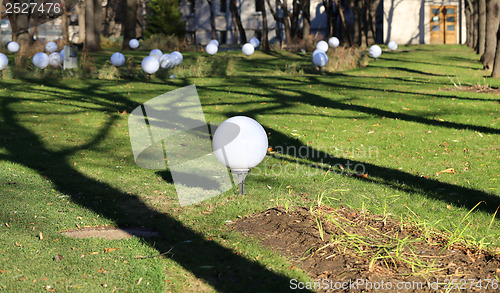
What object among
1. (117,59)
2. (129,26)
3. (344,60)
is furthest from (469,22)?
(117,59)

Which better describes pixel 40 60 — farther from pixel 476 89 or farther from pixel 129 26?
pixel 476 89

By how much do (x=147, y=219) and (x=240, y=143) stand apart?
52.3 inches

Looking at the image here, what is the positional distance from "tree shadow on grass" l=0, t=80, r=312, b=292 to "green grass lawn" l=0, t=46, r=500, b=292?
2cm

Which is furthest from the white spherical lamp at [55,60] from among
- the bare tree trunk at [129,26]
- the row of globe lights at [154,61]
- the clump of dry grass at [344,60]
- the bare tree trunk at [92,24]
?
the clump of dry grass at [344,60]

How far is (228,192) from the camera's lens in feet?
21.4

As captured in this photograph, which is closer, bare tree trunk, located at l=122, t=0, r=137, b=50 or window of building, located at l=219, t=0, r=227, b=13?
bare tree trunk, located at l=122, t=0, r=137, b=50

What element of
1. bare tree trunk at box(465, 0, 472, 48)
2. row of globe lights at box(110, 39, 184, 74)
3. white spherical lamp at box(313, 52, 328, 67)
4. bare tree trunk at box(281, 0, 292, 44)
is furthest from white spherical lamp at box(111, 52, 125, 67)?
bare tree trunk at box(465, 0, 472, 48)

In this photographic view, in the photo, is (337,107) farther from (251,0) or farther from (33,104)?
(251,0)

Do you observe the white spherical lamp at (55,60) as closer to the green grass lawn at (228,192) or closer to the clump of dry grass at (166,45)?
the green grass lawn at (228,192)

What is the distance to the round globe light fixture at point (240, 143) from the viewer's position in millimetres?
5543

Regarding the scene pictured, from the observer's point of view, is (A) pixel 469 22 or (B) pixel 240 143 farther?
(A) pixel 469 22

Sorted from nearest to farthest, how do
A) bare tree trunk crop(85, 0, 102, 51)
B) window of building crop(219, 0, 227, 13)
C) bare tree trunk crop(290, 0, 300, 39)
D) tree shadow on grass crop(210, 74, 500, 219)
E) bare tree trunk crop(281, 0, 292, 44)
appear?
tree shadow on grass crop(210, 74, 500, 219), bare tree trunk crop(85, 0, 102, 51), bare tree trunk crop(281, 0, 292, 44), bare tree trunk crop(290, 0, 300, 39), window of building crop(219, 0, 227, 13)

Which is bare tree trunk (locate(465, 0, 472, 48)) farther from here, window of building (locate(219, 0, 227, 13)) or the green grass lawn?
the green grass lawn

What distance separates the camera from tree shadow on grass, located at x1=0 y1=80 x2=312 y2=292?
409 centimetres
